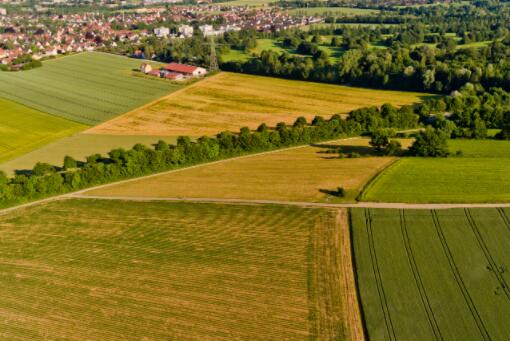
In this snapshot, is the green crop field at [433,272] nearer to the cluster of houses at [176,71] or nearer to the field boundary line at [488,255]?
the field boundary line at [488,255]

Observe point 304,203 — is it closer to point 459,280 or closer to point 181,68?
point 459,280

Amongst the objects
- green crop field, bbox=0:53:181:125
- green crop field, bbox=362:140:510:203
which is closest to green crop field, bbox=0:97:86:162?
green crop field, bbox=0:53:181:125

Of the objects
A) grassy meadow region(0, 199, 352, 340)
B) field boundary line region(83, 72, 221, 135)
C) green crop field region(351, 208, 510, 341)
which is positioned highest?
field boundary line region(83, 72, 221, 135)

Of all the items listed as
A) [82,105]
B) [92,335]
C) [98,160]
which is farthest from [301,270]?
[82,105]

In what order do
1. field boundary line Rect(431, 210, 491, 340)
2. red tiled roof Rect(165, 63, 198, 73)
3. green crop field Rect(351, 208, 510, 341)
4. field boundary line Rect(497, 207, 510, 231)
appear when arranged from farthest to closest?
red tiled roof Rect(165, 63, 198, 73) → field boundary line Rect(497, 207, 510, 231) → green crop field Rect(351, 208, 510, 341) → field boundary line Rect(431, 210, 491, 340)

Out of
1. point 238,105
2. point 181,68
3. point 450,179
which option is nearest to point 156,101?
point 238,105

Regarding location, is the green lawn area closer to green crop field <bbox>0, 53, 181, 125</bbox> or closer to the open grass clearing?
green crop field <bbox>0, 53, 181, 125</bbox>

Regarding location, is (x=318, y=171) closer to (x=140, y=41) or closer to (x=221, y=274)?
(x=221, y=274)
